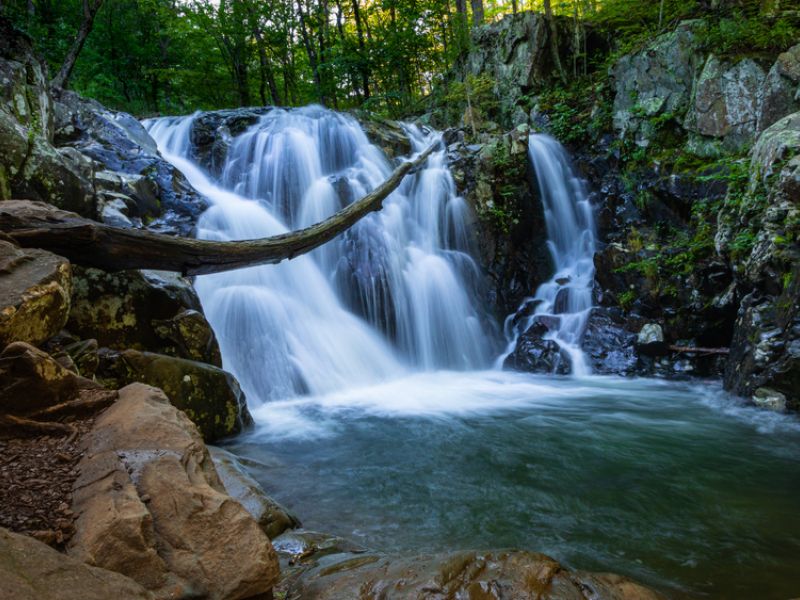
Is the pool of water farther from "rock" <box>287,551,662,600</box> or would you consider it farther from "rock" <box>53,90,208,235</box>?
"rock" <box>53,90,208,235</box>

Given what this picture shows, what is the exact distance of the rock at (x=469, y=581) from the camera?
2.24 metres

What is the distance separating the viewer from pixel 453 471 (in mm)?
4777

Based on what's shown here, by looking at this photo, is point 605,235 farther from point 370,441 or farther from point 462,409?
point 370,441

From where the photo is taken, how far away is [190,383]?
4859 millimetres

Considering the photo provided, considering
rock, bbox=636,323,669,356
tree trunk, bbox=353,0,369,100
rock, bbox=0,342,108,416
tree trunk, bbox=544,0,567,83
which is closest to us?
rock, bbox=0,342,108,416

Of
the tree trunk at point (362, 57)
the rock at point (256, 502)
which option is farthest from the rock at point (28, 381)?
the tree trunk at point (362, 57)

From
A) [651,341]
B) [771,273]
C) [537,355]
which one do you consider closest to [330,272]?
[537,355]

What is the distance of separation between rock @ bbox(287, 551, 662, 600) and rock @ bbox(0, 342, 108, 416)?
1671 mm

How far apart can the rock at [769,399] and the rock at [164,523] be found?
21.0 ft

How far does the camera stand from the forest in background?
49.4 ft

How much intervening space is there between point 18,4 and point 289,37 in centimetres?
884

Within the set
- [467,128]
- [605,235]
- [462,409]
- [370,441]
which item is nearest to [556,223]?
A: [605,235]

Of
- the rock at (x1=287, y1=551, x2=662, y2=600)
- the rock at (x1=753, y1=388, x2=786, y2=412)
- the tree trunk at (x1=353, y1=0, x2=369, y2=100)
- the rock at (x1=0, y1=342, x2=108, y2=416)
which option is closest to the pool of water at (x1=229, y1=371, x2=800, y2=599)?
the rock at (x1=753, y1=388, x2=786, y2=412)

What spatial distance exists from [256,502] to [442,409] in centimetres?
406
